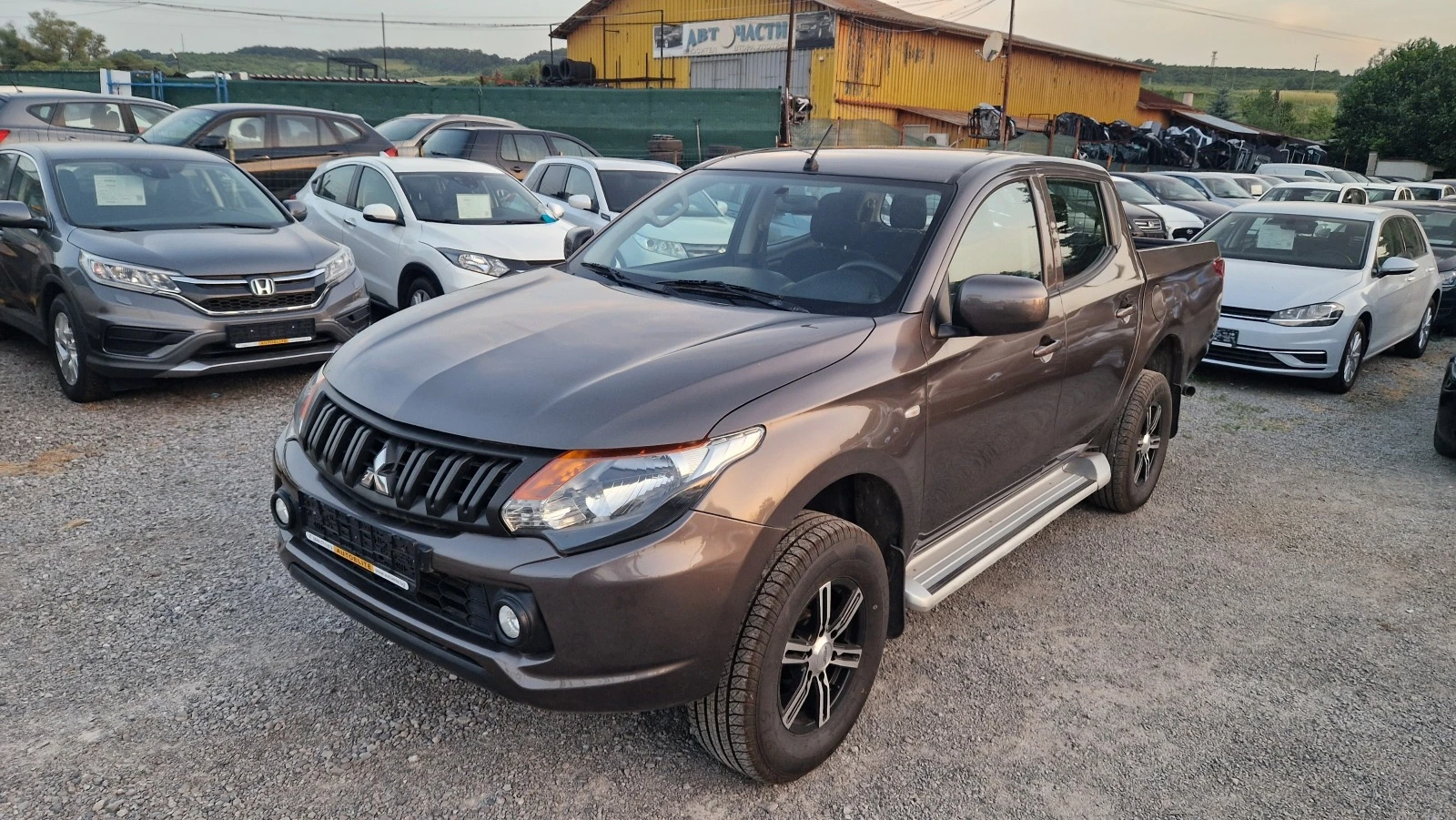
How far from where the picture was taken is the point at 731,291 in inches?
138

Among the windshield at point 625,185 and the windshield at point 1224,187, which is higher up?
the windshield at point 1224,187

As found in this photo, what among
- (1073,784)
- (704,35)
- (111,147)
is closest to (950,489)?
(1073,784)

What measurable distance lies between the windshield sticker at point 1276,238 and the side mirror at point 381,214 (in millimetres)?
7901

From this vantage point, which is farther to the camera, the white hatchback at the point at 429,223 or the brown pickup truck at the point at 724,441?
the white hatchback at the point at 429,223

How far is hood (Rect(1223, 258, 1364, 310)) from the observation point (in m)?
8.28

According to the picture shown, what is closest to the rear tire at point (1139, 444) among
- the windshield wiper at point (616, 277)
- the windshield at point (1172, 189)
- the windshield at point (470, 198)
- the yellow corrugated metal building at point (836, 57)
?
the windshield wiper at point (616, 277)

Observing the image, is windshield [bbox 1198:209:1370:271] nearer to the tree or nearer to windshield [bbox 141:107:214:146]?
windshield [bbox 141:107:214:146]

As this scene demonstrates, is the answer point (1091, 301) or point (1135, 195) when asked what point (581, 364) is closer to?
point (1091, 301)

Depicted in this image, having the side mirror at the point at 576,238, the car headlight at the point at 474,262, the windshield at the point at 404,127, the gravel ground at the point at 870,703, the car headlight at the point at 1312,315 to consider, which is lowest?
the gravel ground at the point at 870,703

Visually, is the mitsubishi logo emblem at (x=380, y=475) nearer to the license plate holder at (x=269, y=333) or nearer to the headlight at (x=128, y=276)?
the license plate holder at (x=269, y=333)

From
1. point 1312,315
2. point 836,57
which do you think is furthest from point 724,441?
point 836,57

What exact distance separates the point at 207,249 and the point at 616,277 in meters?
3.85

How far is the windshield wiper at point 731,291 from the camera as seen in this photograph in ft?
11.1

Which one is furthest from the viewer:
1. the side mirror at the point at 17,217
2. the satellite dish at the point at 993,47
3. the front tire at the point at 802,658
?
the satellite dish at the point at 993,47
